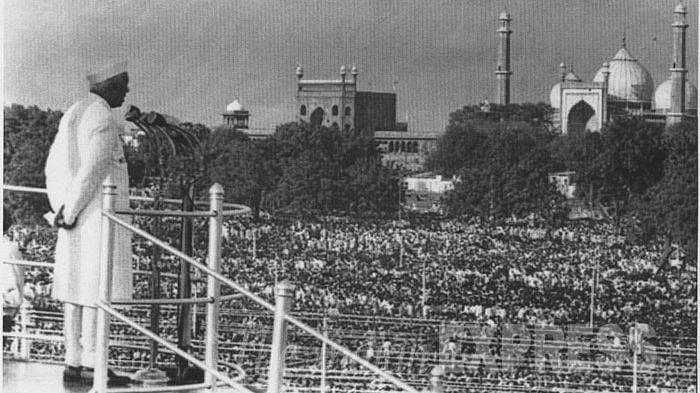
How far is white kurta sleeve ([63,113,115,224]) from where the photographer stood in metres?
1.82

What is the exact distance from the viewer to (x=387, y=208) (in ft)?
41.8

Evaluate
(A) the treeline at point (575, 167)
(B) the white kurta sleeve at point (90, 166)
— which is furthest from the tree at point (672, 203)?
(B) the white kurta sleeve at point (90, 166)

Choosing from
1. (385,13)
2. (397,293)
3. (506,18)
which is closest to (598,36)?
(506,18)

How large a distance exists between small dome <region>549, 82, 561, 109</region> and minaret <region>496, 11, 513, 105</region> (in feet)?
1.36

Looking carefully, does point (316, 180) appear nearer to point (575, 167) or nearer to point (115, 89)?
point (575, 167)

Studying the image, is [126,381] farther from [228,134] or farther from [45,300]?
[228,134]

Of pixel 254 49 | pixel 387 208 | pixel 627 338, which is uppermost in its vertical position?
pixel 254 49

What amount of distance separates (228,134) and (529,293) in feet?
9.19

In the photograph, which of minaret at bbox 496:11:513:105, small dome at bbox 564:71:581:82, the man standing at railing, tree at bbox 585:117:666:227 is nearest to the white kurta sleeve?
the man standing at railing

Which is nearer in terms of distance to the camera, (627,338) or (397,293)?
(627,338)

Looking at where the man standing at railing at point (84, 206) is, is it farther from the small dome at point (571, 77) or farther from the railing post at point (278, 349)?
the small dome at point (571, 77)

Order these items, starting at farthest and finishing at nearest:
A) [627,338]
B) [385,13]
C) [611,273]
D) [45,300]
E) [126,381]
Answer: [385,13], [611,273], [627,338], [45,300], [126,381]

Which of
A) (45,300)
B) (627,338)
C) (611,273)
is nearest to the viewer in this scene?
(45,300)

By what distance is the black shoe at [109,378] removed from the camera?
1747mm
